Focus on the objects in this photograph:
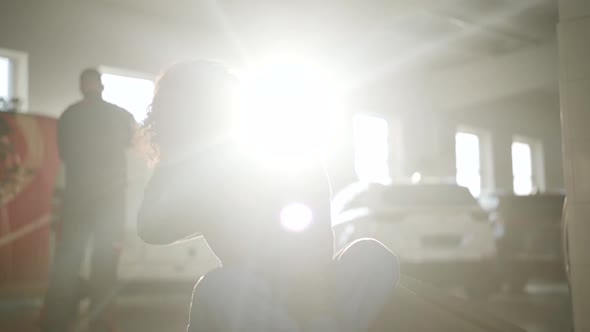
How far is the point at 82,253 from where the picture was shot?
4.63 meters

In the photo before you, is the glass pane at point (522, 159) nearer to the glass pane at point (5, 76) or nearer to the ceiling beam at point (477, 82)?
the ceiling beam at point (477, 82)

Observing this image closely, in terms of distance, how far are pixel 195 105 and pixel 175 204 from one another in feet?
1.09

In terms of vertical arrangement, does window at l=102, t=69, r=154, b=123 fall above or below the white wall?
below

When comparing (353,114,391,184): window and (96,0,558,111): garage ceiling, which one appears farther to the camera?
(353,114,391,184): window

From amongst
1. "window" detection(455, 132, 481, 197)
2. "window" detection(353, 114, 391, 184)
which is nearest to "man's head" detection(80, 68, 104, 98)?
"window" detection(353, 114, 391, 184)

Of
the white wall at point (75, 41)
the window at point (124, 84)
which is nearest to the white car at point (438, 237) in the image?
the window at point (124, 84)

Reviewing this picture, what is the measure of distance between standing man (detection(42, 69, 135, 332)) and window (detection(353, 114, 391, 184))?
1285cm

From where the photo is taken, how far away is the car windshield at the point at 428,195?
8414mm

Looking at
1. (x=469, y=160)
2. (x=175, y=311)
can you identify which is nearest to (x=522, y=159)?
(x=469, y=160)

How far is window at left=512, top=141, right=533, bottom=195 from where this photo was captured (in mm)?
24562

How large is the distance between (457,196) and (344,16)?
5260 millimetres

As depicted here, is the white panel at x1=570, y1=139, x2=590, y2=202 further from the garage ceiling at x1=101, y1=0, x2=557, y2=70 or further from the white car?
the garage ceiling at x1=101, y1=0, x2=557, y2=70

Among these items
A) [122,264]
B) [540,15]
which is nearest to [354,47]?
[540,15]

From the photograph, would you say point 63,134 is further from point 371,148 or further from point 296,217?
point 371,148
